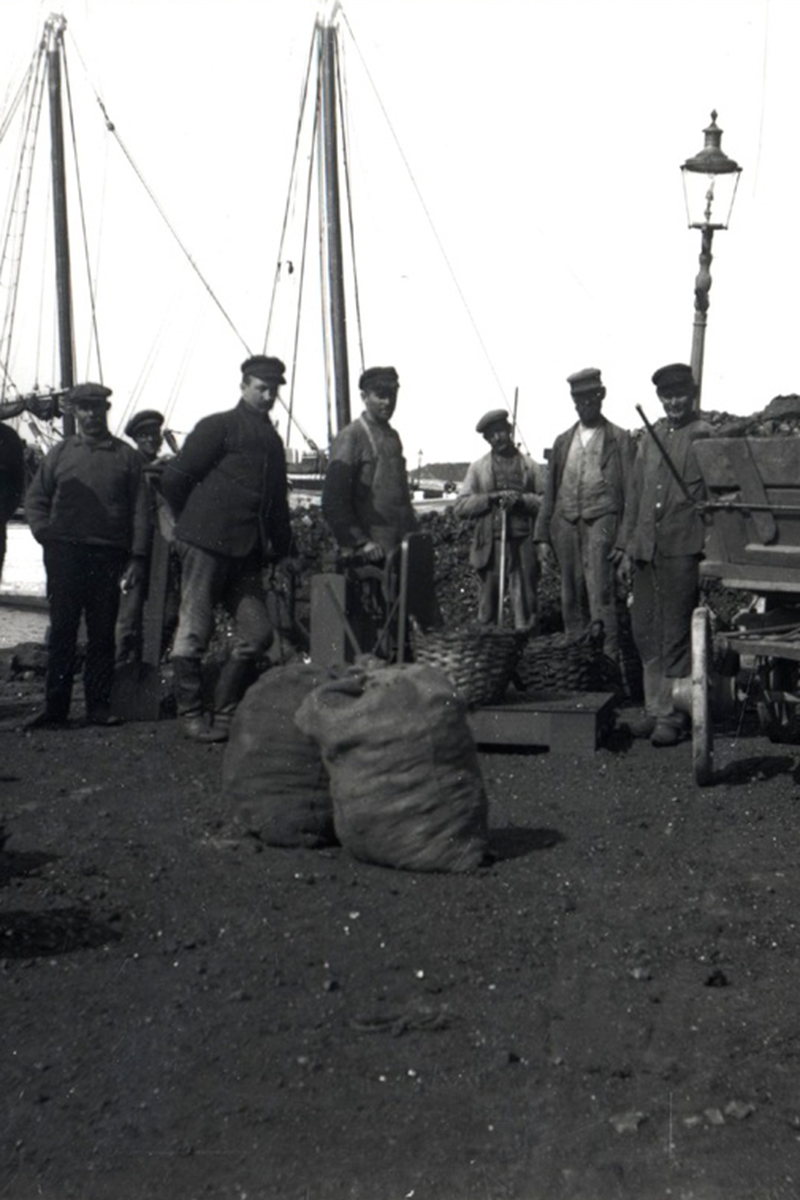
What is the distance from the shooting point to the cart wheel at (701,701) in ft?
29.3

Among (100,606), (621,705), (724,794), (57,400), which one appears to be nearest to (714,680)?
(724,794)

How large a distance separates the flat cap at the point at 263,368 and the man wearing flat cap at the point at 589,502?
107 inches

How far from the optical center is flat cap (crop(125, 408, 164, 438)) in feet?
44.5

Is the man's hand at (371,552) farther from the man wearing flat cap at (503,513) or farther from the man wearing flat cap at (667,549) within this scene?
the man wearing flat cap at (503,513)

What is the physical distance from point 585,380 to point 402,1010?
7.73 m

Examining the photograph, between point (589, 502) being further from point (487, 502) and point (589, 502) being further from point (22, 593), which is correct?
point (22, 593)

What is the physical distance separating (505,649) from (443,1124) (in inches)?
230

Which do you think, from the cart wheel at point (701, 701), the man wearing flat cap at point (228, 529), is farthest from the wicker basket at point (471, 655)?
the cart wheel at point (701, 701)

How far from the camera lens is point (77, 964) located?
5789 millimetres

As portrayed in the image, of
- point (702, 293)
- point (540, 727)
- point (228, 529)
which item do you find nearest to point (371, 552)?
point (228, 529)

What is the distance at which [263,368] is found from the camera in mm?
10461

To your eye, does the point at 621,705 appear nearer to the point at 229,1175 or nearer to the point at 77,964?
the point at 77,964

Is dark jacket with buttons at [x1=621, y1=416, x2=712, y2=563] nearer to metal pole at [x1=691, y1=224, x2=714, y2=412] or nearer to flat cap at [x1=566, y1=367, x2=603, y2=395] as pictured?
flat cap at [x1=566, y1=367, x2=603, y2=395]

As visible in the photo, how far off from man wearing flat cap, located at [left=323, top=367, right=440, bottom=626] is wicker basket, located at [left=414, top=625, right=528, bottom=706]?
3.53 ft
